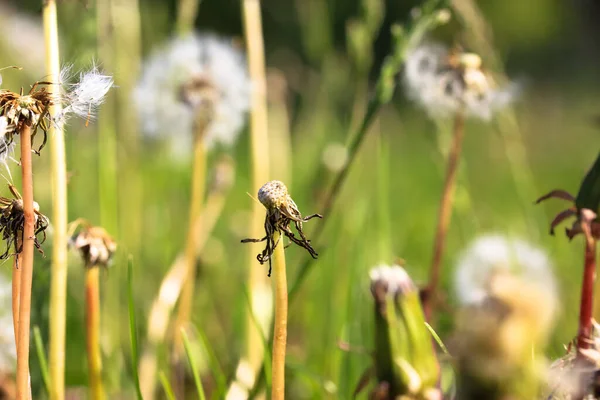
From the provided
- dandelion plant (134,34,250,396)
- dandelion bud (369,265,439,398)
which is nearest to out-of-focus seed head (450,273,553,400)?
dandelion bud (369,265,439,398)

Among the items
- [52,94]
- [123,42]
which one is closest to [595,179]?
[52,94]

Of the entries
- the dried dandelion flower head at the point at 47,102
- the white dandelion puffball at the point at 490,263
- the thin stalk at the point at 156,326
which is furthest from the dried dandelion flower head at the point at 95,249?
the white dandelion puffball at the point at 490,263

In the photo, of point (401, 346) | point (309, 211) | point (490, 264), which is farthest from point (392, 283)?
point (309, 211)

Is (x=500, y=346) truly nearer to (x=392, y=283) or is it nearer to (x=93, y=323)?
(x=392, y=283)

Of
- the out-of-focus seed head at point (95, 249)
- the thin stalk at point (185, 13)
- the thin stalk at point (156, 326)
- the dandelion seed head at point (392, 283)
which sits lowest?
the thin stalk at point (156, 326)

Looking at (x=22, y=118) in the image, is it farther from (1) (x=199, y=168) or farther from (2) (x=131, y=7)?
(2) (x=131, y=7)

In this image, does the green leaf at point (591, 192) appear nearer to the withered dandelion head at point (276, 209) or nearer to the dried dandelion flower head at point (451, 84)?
the withered dandelion head at point (276, 209)

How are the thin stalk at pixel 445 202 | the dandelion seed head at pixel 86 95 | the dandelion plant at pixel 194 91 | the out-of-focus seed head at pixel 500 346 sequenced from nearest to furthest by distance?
the out-of-focus seed head at pixel 500 346 → the dandelion seed head at pixel 86 95 → the thin stalk at pixel 445 202 → the dandelion plant at pixel 194 91

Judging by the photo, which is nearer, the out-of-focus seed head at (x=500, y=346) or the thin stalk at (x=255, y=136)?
the out-of-focus seed head at (x=500, y=346)
